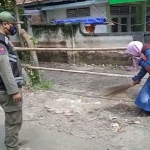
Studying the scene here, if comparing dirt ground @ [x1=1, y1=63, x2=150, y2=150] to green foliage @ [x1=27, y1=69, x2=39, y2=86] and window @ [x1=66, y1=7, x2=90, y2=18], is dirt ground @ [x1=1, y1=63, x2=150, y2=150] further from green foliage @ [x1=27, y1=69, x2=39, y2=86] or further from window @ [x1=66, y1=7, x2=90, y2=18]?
window @ [x1=66, y1=7, x2=90, y2=18]

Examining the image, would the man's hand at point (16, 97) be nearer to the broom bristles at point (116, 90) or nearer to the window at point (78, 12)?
the broom bristles at point (116, 90)

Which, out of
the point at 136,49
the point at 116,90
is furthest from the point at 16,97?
the point at 116,90

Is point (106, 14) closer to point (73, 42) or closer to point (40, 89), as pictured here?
point (73, 42)

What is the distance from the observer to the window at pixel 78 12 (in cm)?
1452

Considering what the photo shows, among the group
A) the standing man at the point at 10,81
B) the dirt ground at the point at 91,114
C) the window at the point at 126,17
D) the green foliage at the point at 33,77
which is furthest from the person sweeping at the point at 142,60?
the window at the point at 126,17

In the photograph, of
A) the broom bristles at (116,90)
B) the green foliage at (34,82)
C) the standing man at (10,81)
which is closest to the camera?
the standing man at (10,81)

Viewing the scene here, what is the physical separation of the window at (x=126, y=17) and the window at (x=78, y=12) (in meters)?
1.32

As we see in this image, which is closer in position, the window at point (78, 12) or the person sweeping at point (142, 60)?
the person sweeping at point (142, 60)

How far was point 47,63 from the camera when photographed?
10.4 m

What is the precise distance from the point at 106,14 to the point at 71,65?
17.2 feet

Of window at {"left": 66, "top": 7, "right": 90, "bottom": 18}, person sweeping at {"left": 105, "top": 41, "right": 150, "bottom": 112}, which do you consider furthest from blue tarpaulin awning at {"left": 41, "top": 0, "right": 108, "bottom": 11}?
person sweeping at {"left": 105, "top": 41, "right": 150, "bottom": 112}

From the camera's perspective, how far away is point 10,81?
9.42 ft

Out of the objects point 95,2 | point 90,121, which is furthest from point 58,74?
point 95,2

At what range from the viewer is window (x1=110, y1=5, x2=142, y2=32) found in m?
14.2
